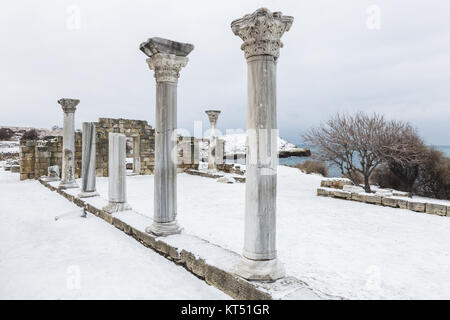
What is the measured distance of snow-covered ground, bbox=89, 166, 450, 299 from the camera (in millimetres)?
3549

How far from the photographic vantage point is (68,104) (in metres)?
10.5

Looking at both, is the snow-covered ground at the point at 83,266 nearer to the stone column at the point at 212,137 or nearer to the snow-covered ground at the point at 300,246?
the snow-covered ground at the point at 300,246

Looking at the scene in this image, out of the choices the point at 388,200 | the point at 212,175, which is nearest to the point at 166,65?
the point at 388,200

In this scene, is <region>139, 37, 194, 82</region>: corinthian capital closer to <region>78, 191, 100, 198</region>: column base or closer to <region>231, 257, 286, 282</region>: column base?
<region>231, 257, 286, 282</region>: column base

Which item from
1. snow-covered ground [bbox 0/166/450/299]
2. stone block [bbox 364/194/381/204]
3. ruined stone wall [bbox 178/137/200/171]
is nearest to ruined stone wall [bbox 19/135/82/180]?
ruined stone wall [bbox 178/137/200/171]

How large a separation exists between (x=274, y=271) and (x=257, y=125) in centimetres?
155

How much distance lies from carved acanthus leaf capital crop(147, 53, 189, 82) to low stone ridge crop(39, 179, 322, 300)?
2532mm

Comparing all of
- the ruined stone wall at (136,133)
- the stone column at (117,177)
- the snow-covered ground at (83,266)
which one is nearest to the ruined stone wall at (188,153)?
the ruined stone wall at (136,133)

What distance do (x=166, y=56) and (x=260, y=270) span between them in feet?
11.2

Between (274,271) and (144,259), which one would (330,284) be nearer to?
(274,271)

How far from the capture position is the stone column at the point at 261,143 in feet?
10.2

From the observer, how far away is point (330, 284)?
3.50 metres

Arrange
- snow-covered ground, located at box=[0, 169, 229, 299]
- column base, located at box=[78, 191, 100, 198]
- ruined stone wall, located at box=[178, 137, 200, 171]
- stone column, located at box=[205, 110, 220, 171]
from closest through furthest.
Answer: snow-covered ground, located at box=[0, 169, 229, 299]
column base, located at box=[78, 191, 100, 198]
stone column, located at box=[205, 110, 220, 171]
ruined stone wall, located at box=[178, 137, 200, 171]
